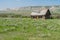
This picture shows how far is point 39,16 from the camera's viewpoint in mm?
40562

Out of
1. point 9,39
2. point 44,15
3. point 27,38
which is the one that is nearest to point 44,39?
point 27,38

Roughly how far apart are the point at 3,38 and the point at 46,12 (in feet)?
87.3

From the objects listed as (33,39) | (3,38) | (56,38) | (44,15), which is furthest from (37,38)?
(44,15)

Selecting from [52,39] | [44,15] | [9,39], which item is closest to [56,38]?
[52,39]

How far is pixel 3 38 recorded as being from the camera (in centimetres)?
1496

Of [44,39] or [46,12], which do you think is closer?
[44,39]

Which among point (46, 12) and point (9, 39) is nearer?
point (9, 39)

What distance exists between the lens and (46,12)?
134 ft

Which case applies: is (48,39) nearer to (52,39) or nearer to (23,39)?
(52,39)

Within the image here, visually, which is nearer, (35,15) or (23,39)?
(23,39)

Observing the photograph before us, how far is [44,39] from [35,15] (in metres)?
26.3

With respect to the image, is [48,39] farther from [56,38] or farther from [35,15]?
[35,15]

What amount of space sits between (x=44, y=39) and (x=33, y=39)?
855 millimetres

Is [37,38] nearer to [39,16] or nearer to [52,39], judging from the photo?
[52,39]
